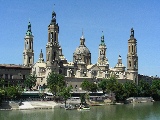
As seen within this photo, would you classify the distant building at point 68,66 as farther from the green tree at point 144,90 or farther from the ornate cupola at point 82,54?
the green tree at point 144,90

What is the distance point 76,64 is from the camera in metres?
89.6

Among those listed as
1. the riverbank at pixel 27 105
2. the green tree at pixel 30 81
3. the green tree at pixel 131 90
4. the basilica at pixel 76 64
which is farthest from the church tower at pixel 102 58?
the riverbank at pixel 27 105

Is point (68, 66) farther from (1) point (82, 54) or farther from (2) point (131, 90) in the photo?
(2) point (131, 90)

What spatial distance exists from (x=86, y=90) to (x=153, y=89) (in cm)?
1876

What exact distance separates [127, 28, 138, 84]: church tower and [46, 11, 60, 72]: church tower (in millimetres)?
25697

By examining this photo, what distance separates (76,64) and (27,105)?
33.2m

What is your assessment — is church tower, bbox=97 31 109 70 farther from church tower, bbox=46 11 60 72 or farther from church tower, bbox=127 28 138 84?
church tower, bbox=46 11 60 72

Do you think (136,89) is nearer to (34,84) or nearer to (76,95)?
(76,95)

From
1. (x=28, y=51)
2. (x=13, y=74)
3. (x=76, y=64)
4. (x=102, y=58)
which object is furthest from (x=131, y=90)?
(x=28, y=51)

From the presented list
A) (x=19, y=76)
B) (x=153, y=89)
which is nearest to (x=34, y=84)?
(x=19, y=76)

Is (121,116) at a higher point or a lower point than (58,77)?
lower

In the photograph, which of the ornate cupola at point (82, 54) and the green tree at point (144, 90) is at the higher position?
the ornate cupola at point (82, 54)

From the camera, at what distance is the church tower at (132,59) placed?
98750 millimetres

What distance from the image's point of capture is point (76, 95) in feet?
237
